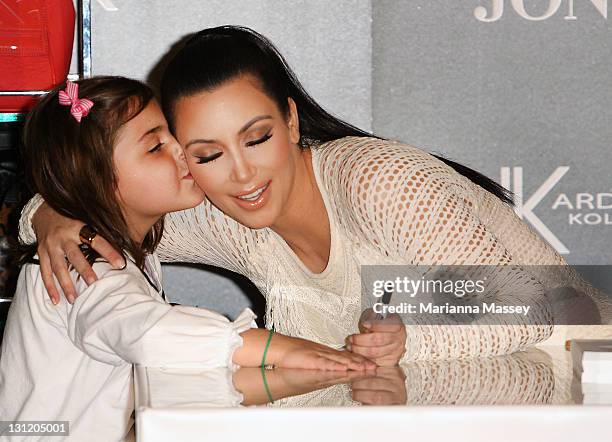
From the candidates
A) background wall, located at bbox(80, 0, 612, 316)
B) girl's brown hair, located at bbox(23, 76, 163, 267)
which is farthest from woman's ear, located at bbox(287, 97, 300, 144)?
background wall, located at bbox(80, 0, 612, 316)

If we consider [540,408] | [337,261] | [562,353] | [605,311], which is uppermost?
[540,408]

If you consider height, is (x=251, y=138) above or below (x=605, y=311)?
above

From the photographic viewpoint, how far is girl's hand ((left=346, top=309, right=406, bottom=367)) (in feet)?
3.84

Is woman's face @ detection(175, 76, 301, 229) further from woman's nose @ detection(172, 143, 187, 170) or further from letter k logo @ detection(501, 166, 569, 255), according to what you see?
letter k logo @ detection(501, 166, 569, 255)

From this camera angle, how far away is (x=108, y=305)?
1.18m

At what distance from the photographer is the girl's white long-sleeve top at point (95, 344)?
1080 millimetres

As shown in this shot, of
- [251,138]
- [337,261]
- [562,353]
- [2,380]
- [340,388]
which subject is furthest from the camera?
[337,261]

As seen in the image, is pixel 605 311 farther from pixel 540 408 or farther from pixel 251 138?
pixel 540 408

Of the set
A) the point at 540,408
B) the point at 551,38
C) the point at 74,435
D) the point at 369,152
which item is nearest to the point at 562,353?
the point at 540,408

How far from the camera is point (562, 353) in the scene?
1125 mm

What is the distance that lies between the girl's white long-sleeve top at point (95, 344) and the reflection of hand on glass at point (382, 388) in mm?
181

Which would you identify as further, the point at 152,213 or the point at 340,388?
the point at 152,213

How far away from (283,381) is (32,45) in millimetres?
1316

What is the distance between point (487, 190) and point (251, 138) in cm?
62
